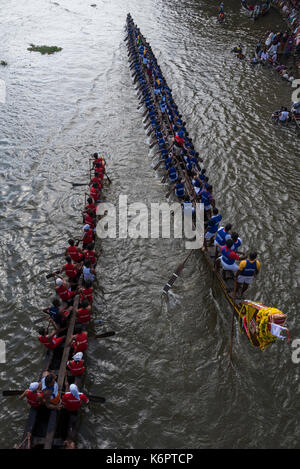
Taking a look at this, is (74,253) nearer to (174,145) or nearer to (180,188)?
(180,188)

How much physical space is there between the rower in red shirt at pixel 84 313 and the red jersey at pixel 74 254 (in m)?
2.44

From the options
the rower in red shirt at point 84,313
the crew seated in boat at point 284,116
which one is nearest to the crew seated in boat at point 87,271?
the rower in red shirt at point 84,313

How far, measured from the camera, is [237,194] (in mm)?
15734

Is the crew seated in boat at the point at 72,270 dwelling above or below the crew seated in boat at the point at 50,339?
above

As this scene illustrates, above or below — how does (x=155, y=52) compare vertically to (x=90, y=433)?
above

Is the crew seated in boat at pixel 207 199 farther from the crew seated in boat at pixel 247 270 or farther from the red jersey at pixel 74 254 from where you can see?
the red jersey at pixel 74 254

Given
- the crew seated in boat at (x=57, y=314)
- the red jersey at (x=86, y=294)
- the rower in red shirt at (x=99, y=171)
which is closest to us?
the crew seated in boat at (x=57, y=314)

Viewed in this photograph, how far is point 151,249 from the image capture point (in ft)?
43.2

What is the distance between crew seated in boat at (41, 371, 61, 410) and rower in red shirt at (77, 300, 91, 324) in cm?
221

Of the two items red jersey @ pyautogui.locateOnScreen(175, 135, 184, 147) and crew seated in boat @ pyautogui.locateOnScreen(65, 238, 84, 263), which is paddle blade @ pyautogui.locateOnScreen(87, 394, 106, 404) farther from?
red jersey @ pyautogui.locateOnScreen(175, 135, 184, 147)

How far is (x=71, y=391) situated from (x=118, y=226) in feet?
26.6

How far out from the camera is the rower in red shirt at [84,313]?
30.1ft
